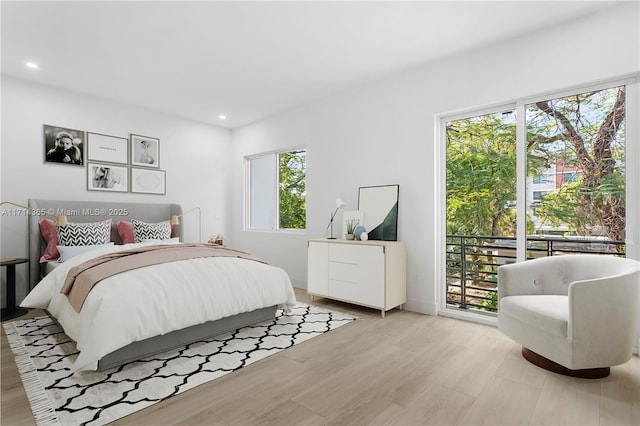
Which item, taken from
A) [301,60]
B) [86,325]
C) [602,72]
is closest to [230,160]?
[301,60]

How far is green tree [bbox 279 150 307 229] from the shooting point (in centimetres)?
492

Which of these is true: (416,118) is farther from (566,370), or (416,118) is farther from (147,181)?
(147,181)

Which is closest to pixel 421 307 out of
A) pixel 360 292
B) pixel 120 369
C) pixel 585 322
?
pixel 360 292

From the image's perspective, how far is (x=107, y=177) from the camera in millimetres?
4441

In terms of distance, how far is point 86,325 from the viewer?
2.07 m

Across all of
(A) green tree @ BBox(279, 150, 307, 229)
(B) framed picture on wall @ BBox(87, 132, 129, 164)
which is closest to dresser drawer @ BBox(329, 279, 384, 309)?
(A) green tree @ BBox(279, 150, 307, 229)

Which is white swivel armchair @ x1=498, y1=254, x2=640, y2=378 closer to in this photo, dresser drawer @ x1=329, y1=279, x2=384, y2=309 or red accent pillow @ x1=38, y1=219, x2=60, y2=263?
dresser drawer @ x1=329, y1=279, x2=384, y2=309

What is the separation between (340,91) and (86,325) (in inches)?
137

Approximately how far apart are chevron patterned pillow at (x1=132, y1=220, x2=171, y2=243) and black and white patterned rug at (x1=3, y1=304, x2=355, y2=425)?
1.36 metres

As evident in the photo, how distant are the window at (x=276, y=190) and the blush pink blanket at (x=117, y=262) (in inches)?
75.3

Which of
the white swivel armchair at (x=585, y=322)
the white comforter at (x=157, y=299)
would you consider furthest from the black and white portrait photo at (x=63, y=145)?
the white swivel armchair at (x=585, y=322)

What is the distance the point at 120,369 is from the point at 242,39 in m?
2.70

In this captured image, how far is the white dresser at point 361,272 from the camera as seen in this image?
3.37 m

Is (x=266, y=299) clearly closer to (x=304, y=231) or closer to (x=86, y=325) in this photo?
(x=86, y=325)
